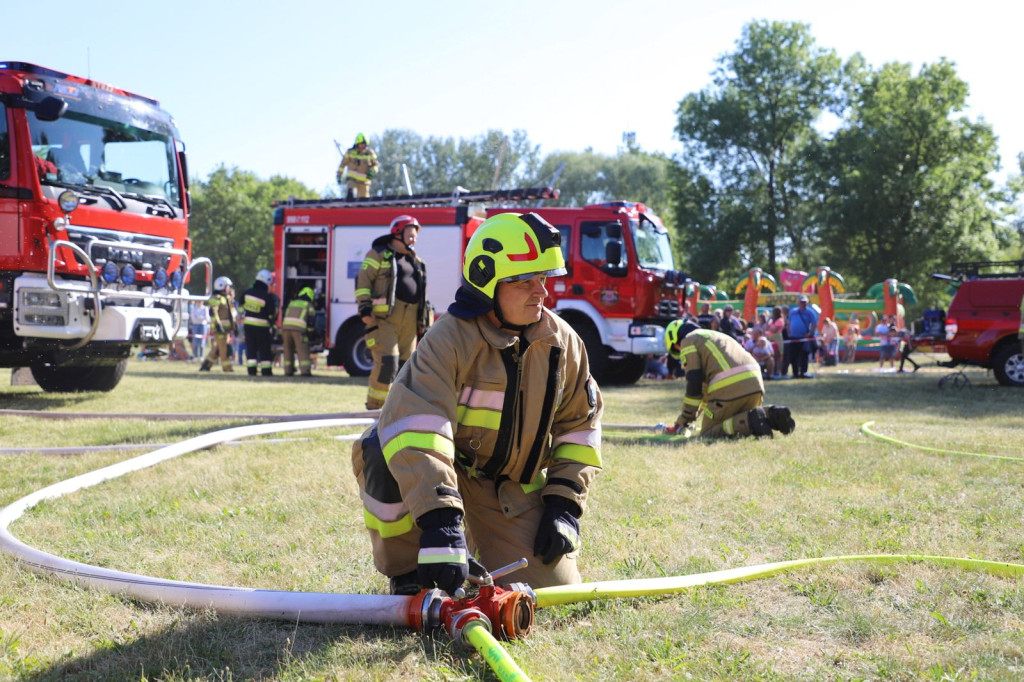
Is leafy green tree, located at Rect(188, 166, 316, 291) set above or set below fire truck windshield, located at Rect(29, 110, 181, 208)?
above

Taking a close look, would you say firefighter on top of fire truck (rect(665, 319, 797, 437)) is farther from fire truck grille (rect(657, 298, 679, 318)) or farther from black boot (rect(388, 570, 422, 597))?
fire truck grille (rect(657, 298, 679, 318))

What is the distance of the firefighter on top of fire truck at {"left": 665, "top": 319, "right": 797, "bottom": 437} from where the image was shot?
294 inches

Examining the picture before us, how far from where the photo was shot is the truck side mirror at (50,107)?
327 inches

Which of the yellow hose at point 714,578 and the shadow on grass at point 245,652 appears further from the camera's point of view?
the yellow hose at point 714,578

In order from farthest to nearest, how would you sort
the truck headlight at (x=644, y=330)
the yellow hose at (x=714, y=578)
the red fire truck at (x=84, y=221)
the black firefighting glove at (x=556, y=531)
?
the truck headlight at (x=644, y=330), the red fire truck at (x=84, y=221), the yellow hose at (x=714, y=578), the black firefighting glove at (x=556, y=531)

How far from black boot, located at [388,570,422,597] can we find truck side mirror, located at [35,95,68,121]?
23.2ft

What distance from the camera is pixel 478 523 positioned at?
3246mm

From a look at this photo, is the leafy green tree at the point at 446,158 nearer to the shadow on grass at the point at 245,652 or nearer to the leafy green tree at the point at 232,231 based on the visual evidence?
the leafy green tree at the point at 232,231

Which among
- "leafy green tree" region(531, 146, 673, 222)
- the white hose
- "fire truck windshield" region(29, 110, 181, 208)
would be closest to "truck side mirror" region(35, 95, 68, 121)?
"fire truck windshield" region(29, 110, 181, 208)

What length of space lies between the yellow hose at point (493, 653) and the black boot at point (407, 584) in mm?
406

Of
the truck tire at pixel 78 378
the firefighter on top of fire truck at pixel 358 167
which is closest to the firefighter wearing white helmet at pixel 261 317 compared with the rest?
the firefighter on top of fire truck at pixel 358 167

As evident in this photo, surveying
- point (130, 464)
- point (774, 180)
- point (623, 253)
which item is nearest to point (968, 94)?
point (774, 180)

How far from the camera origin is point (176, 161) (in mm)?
9891

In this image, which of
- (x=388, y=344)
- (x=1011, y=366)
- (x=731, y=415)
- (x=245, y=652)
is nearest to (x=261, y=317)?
(x=388, y=344)
